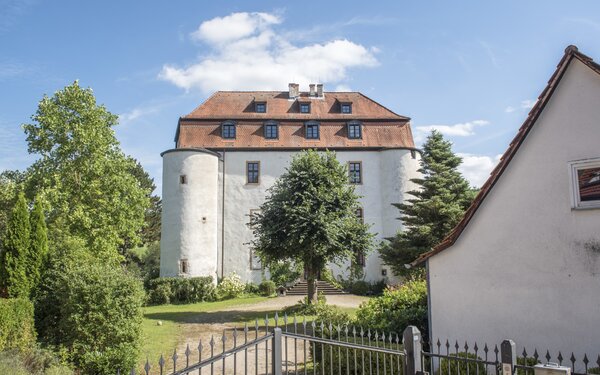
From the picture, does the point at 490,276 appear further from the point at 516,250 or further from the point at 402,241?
the point at 402,241

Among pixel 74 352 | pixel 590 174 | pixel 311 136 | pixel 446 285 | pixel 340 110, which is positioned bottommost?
pixel 74 352

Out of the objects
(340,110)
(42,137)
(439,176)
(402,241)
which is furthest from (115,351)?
(340,110)

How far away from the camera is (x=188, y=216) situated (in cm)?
2931

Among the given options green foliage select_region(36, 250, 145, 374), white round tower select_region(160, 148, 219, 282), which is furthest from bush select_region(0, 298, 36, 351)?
white round tower select_region(160, 148, 219, 282)

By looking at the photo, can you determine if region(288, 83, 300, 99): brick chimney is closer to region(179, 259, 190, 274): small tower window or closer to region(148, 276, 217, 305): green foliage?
region(179, 259, 190, 274): small tower window

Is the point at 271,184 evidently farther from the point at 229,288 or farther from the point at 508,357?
the point at 508,357

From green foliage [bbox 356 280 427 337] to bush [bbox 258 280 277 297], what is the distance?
→ 14.8m

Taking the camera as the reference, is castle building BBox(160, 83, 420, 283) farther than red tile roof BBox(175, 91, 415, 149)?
No

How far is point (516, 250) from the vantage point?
29.9 feet

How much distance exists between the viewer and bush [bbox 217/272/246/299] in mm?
28878

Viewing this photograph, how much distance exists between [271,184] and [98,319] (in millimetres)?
19587

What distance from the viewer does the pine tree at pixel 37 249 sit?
48.5ft

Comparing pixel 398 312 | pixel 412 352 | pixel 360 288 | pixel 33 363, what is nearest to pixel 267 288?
pixel 360 288

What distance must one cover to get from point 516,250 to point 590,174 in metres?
1.89
